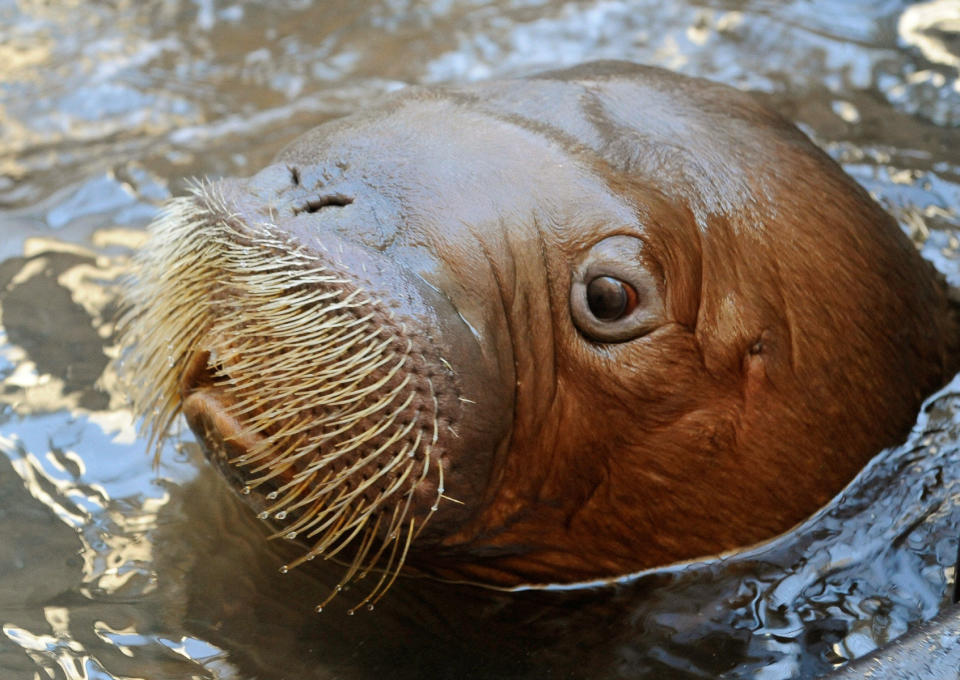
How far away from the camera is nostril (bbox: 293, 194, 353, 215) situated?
3619 mm

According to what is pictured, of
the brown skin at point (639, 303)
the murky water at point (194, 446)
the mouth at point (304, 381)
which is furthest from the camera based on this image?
the murky water at point (194, 446)

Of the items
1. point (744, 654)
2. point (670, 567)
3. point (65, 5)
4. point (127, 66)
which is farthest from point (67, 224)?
point (744, 654)

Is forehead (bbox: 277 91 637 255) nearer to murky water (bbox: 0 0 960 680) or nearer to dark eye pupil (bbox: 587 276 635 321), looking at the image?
dark eye pupil (bbox: 587 276 635 321)

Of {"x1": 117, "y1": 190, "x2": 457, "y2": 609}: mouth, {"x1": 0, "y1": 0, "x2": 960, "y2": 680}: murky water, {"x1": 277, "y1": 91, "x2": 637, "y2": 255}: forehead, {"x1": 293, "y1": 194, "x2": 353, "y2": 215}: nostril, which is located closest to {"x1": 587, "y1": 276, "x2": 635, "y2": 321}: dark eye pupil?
{"x1": 277, "y1": 91, "x2": 637, "y2": 255}: forehead

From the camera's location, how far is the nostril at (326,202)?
3.62 metres

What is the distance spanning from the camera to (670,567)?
13.3 feet

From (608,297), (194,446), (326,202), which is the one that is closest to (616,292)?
(608,297)

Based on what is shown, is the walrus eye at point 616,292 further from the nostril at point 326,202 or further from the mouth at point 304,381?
the nostril at point 326,202

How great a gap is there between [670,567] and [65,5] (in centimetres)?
524

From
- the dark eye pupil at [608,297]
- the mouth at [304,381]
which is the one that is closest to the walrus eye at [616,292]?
the dark eye pupil at [608,297]

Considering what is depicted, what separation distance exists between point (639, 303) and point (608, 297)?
0.33ft

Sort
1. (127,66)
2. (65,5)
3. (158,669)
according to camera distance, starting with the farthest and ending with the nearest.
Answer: (65,5)
(127,66)
(158,669)

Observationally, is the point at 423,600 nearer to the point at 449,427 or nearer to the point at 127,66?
the point at 449,427

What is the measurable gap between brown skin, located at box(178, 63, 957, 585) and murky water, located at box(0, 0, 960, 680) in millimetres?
224
